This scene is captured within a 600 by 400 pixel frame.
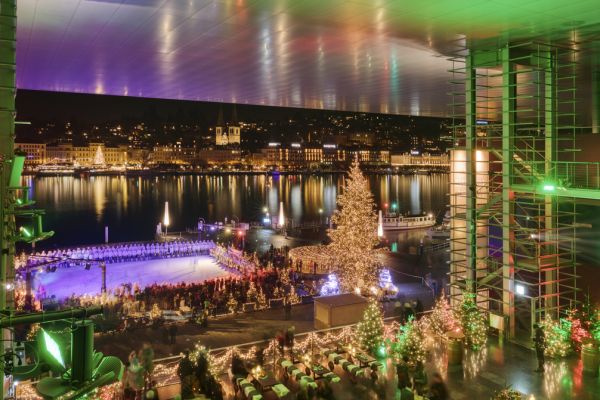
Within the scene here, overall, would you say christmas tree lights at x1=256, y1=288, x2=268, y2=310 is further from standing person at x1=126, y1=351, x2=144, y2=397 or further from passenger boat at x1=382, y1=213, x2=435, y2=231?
passenger boat at x1=382, y1=213, x2=435, y2=231

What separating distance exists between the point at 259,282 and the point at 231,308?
3374 millimetres

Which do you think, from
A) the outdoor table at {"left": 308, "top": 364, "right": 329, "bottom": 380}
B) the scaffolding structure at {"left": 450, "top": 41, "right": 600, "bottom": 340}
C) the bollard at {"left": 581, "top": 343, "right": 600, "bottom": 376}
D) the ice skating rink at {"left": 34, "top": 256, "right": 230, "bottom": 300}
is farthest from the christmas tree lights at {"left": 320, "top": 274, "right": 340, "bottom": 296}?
the bollard at {"left": 581, "top": 343, "right": 600, "bottom": 376}

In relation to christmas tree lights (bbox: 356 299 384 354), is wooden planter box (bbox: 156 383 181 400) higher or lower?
lower

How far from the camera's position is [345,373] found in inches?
329

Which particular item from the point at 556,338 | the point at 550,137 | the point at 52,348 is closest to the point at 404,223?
the point at 550,137

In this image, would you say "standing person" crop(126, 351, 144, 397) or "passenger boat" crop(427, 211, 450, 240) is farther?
"passenger boat" crop(427, 211, 450, 240)

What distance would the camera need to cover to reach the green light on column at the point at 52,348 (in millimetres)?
2604

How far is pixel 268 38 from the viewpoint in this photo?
8.79 metres

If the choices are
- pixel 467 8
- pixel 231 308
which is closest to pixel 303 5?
pixel 467 8

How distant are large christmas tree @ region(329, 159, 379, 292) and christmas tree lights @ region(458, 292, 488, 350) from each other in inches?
244

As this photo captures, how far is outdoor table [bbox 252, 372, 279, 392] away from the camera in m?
7.56

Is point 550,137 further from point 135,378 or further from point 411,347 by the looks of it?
point 135,378

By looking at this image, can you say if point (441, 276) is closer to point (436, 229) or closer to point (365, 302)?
point (365, 302)

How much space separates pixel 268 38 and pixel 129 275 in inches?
573
